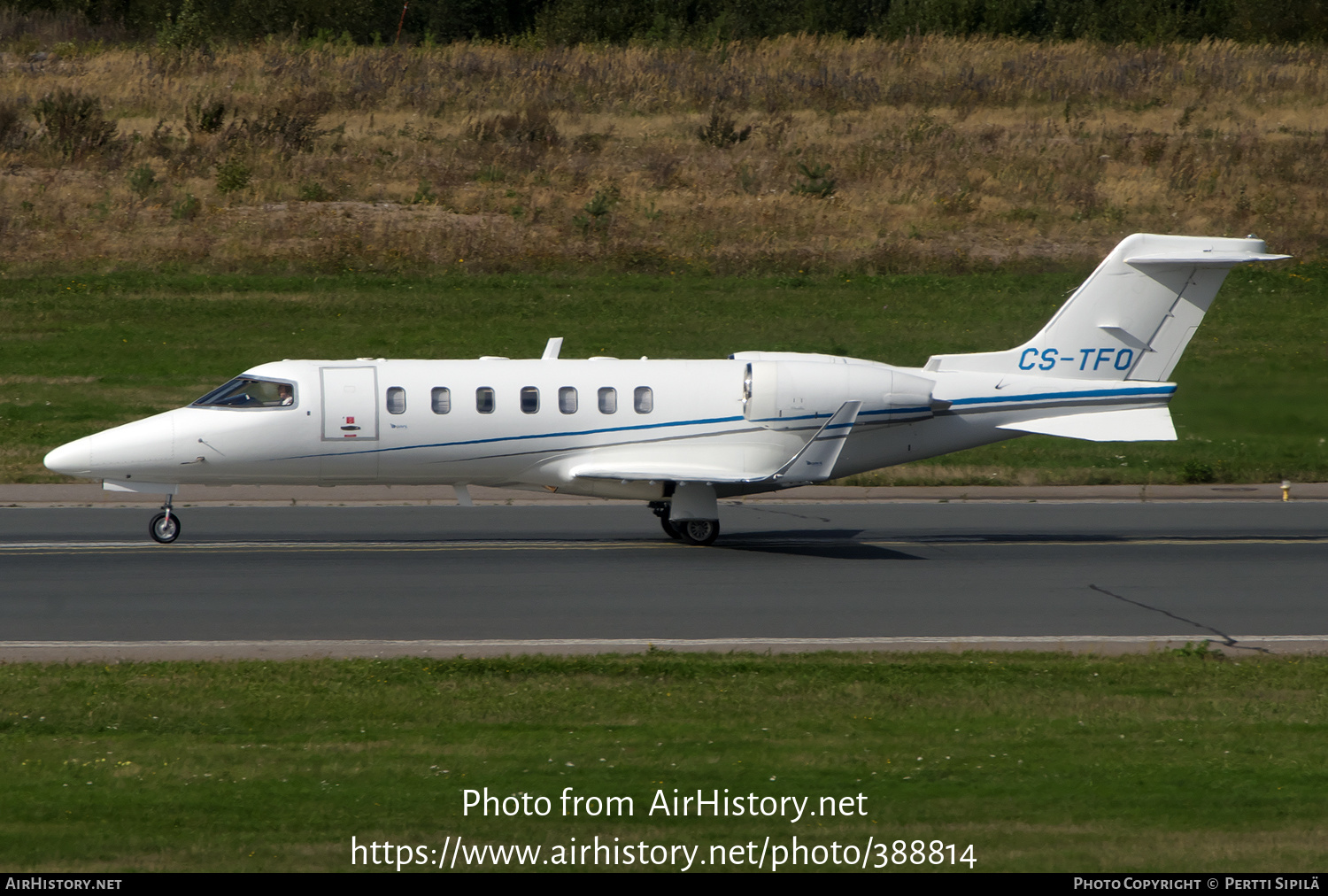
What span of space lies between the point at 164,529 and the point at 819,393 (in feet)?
29.0

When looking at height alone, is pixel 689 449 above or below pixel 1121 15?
below

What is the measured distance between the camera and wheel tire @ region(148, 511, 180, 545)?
19.4 meters

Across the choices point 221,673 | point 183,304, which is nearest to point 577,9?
point 183,304

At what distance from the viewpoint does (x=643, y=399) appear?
20.1 metres

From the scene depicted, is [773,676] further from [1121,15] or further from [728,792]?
[1121,15]

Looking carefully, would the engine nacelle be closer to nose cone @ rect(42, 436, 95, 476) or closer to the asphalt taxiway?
the asphalt taxiway

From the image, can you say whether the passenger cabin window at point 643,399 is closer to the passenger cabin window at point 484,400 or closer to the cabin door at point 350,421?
the passenger cabin window at point 484,400

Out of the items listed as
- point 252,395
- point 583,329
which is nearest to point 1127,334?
point 252,395

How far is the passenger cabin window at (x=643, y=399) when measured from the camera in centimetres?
2008

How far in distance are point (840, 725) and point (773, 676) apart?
5.30ft

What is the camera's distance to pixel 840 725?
11.4m

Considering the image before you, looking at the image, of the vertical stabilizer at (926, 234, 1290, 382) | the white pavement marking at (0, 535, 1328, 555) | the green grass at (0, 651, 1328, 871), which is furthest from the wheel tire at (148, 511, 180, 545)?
the vertical stabilizer at (926, 234, 1290, 382)

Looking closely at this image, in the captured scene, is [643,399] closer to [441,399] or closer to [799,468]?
[799,468]
